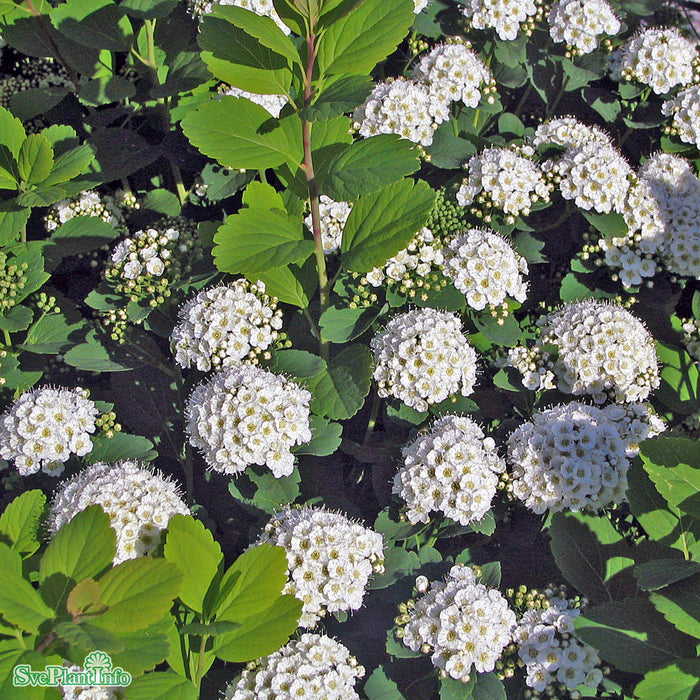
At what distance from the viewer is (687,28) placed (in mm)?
4223

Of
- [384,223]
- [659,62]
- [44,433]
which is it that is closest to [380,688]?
[44,433]

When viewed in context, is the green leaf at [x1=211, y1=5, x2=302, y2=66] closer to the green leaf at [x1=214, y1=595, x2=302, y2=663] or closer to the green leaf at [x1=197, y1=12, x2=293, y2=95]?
the green leaf at [x1=197, y1=12, x2=293, y2=95]

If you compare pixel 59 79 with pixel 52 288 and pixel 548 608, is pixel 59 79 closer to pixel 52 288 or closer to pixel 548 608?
pixel 52 288

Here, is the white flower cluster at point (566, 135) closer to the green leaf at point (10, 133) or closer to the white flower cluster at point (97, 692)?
the green leaf at point (10, 133)

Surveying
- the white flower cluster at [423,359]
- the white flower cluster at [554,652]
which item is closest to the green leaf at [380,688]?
the white flower cluster at [554,652]

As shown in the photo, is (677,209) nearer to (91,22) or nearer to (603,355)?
(603,355)

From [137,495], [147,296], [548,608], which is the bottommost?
[548,608]

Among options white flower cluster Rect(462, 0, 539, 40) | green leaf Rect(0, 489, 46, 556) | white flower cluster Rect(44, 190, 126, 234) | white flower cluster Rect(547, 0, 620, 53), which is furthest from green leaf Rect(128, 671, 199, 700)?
white flower cluster Rect(547, 0, 620, 53)

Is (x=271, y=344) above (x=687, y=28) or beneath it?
beneath

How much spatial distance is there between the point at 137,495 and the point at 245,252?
78 cm

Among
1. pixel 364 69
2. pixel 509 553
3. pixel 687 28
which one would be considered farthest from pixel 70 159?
pixel 687 28

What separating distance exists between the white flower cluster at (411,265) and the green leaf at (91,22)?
1428mm

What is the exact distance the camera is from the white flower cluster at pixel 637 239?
300cm

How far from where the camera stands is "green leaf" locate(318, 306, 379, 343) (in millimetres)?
2625
